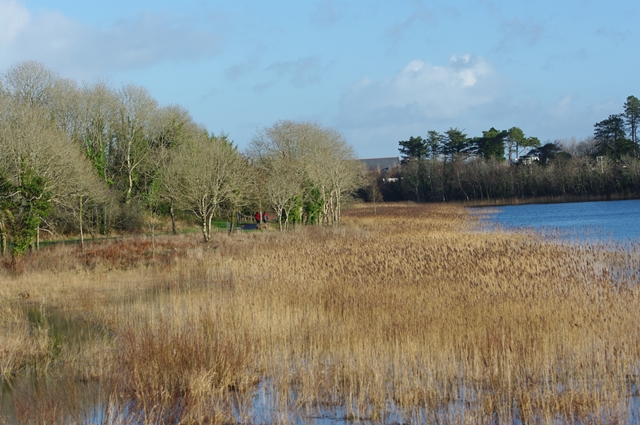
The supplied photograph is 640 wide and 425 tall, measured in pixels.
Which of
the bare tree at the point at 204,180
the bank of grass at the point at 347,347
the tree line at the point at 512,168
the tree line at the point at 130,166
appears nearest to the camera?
the bank of grass at the point at 347,347

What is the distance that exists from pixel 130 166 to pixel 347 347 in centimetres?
3487

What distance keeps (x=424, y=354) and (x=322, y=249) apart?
12357 mm

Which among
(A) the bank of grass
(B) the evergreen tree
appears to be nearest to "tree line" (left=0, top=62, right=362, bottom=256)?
(A) the bank of grass

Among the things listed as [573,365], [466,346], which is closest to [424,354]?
[466,346]

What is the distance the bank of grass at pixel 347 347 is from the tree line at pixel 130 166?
982cm

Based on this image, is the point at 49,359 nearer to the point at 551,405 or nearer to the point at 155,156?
the point at 551,405

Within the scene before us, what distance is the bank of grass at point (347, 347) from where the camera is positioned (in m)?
6.91

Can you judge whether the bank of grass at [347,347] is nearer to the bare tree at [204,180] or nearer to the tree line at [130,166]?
the tree line at [130,166]

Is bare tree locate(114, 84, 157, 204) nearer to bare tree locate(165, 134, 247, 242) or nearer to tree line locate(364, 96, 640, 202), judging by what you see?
bare tree locate(165, 134, 247, 242)

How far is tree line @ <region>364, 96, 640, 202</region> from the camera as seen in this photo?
203ft

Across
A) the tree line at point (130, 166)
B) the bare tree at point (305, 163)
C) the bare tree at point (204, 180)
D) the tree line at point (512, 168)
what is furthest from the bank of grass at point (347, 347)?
the tree line at point (512, 168)

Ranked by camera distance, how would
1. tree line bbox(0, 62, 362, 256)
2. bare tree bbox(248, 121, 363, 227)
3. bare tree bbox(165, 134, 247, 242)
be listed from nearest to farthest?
tree line bbox(0, 62, 362, 256) → bare tree bbox(165, 134, 247, 242) → bare tree bbox(248, 121, 363, 227)

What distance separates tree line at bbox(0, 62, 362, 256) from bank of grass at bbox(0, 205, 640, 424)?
9.82 metres

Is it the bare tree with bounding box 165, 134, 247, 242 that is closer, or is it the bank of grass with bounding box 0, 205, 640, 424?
the bank of grass with bounding box 0, 205, 640, 424
